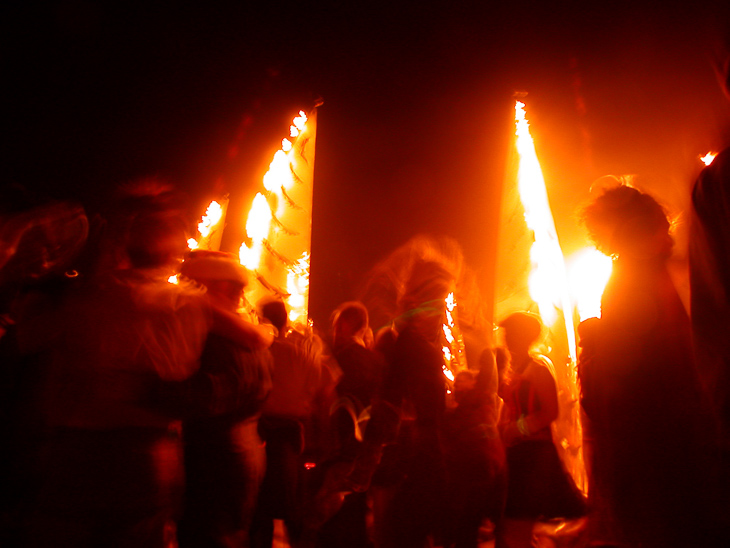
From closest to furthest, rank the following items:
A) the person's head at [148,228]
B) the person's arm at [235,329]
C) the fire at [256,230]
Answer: the person's head at [148,228], the person's arm at [235,329], the fire at [256,230]

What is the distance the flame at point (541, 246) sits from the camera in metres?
4.22

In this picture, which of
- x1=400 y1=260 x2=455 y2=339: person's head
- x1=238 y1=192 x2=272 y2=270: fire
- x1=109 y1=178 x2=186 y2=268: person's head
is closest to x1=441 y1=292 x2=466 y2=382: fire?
x1=400 y1=260 x2=455 y2=339: person's head

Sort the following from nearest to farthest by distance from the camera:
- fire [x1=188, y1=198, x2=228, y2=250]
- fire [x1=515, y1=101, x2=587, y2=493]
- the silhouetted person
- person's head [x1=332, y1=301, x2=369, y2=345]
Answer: the silhouetted person → person's head [x1=332, y1=301, x2=369, y2=345] → fire [x1=515, y1=101, x2=587, y2=493] → fire [x1=188, y1=198, x2=228, y2=250]

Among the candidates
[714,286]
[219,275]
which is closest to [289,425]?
[219,275]

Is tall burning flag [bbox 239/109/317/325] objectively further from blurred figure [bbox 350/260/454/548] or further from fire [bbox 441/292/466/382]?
blurred figure [bbox 350/260/454/548]

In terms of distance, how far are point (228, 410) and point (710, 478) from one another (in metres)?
1.54

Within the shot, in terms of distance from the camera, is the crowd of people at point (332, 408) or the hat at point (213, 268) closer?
the crowd of people at point (332, 408)

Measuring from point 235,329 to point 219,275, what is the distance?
342 mm

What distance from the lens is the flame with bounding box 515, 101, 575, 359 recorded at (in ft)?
13.8

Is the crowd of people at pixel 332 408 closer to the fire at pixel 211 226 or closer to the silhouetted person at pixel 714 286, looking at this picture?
the silhouetted person at pixel 714 286

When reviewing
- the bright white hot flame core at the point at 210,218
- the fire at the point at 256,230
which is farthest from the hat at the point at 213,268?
the bright white hot flame core at the point at 210,218

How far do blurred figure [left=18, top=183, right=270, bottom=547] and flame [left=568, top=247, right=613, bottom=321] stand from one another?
2555mm

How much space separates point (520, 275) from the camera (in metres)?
4.57

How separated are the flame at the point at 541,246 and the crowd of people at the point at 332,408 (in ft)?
4.58
